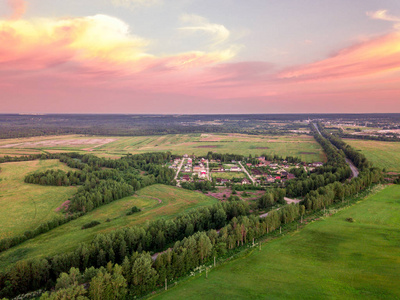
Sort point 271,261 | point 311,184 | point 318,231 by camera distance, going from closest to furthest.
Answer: point 271,261
point 318,231
point 311,184

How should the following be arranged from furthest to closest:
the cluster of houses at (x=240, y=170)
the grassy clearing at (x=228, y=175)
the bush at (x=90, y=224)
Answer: the grassy clearing at (x=228, y=175)
the cluster of houses at (x=240, y=170)
the bush at (x=90, y=224)

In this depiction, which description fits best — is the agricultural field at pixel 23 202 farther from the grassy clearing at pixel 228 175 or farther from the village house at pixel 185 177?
the grassy clearing at pixel 228 175

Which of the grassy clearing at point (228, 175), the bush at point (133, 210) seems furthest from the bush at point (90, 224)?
the grassy clearing at point (228, 175)

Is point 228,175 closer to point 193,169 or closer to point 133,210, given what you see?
point 193,169

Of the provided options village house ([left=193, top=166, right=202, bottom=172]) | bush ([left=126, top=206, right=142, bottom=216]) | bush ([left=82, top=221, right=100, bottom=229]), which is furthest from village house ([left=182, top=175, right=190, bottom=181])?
bush ([left=82, top=221, right=100, bottom=229])

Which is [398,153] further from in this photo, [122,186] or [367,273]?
[122,186]

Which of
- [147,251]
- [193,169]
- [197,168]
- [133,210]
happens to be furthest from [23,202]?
[197,168]

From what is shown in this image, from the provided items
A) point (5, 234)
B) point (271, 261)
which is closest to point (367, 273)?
point (271, 261)
